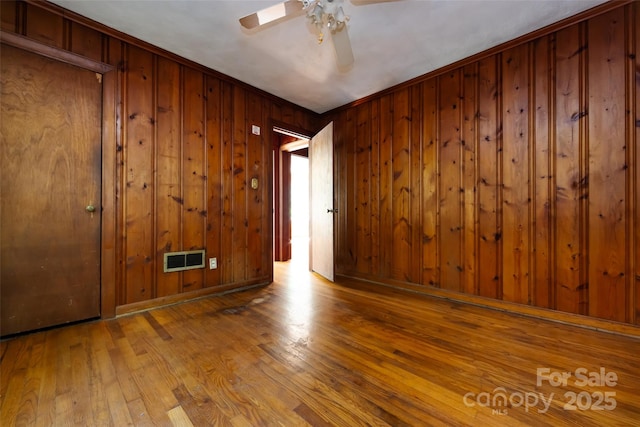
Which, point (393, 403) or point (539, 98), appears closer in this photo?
point (393, 403)

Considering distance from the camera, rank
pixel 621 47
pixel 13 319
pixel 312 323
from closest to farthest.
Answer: pixel 13 319 < pixel 621 47 < pixel 312 323

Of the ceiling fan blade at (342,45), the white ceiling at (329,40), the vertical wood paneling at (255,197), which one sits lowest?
the vertical wood paneling at (255,197)

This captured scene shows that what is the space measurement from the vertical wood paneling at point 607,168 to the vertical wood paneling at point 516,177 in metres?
0.41

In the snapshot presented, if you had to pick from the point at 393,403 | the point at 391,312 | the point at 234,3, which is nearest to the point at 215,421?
the point at 393,403

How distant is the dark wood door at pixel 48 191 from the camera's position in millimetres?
1787

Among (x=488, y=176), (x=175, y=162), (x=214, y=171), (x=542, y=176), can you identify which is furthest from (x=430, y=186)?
(x=175, y=162)

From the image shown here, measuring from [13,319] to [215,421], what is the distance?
1.84m

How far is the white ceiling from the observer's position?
6.28 ft

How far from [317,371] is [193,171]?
2.25m

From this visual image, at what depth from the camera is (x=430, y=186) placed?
9.52 feet

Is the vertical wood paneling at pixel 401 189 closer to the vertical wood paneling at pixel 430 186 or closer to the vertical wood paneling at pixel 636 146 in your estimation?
the vertical wood paneling at pixel 430 186

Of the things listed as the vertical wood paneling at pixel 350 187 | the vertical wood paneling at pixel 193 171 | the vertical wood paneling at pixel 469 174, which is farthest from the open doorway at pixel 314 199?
the vertical wood paneling at pixel 469 174

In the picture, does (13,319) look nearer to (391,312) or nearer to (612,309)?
(391,312)

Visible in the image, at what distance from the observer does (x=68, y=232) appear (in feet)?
6.57
